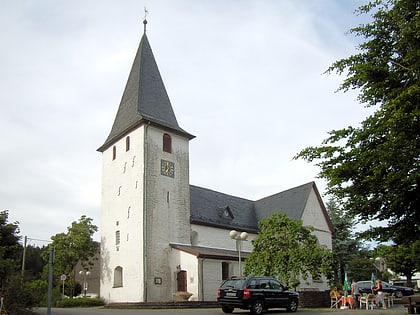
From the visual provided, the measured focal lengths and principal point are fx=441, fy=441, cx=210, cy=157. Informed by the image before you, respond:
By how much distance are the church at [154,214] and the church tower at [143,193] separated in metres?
0.07

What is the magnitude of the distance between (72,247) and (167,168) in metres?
12.7

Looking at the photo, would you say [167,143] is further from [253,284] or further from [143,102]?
[253,284]

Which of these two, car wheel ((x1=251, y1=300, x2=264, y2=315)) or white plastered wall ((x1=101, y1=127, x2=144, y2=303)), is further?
white plastered wall ((x1=101, y1=127, x2=144, y2=303))

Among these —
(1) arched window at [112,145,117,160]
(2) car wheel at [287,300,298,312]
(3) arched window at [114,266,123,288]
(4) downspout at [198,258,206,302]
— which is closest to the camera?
(2) car wheel at [287,300,298,312]

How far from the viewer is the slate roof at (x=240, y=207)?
3691cm

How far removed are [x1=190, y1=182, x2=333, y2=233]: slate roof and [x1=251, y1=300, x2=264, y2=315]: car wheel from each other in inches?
653

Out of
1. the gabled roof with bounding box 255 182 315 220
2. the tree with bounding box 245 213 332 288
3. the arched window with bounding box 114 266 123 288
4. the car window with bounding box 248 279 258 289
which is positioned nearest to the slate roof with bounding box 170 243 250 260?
the arched window with bounding box 114 266 123 288

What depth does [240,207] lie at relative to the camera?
4294 cm

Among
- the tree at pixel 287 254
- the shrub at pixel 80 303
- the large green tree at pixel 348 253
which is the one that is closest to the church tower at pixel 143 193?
the shrub at pixel 80 303

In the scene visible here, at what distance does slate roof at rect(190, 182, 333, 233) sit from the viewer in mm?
36906

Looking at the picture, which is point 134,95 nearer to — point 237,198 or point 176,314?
point 237,198

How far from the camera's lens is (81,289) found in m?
50.3

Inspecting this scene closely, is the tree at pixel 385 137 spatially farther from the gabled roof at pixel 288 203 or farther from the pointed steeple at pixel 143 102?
the gabled roof at pixel 288 203

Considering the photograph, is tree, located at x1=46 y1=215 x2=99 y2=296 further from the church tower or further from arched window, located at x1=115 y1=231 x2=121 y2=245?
arched window, located at x1=115 y1=231 x2=121 y2=245
